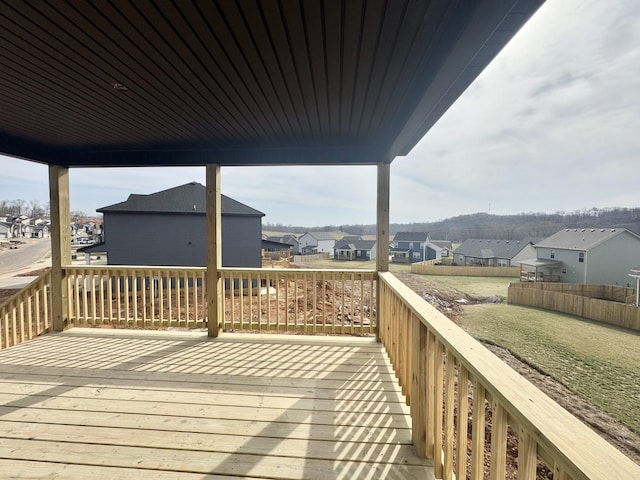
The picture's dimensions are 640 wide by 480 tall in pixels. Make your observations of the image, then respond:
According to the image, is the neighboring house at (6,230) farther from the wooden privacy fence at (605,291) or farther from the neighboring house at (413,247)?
the wooden privacy fence at (605,291)

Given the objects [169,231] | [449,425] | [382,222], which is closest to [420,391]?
[449,425]

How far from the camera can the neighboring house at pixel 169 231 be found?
11094 millimetres

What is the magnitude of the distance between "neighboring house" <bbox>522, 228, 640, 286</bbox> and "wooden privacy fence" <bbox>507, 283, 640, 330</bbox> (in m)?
0.27

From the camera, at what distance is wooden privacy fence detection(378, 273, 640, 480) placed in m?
0.63

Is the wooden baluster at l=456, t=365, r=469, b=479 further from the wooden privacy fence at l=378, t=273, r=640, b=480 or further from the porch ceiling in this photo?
the porch ceiling

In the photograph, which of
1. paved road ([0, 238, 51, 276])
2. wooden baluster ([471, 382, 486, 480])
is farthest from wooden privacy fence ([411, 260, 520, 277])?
paved road ([0, 238, 51, 276])

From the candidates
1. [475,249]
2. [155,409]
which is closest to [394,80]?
[155,409]

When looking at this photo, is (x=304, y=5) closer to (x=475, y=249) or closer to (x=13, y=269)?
(x=475, y=249)

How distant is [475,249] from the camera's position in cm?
1622

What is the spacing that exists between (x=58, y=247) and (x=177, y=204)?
7.93 meters

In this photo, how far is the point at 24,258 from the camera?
85.3ft

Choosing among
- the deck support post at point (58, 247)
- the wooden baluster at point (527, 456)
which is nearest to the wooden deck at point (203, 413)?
the deck support post at point (58, 247)

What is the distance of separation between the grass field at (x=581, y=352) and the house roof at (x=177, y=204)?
908 cm

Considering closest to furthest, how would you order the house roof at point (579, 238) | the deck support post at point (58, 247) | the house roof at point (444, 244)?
the house roof at point (579, 238) → the deck support post at point (58, 247) → the house roof at point (444, 244)
